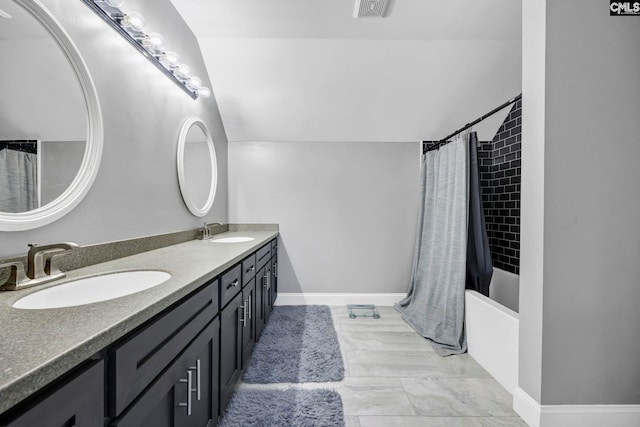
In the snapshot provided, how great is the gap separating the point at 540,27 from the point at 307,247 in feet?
8.32

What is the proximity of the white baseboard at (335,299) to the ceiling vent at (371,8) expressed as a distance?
8.51 feet

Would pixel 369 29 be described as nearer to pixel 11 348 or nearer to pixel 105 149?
pixel 105 149

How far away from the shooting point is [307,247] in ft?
10.5

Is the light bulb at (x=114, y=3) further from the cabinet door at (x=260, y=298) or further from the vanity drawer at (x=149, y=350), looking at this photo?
the cabinet door at (x=260, y=298)

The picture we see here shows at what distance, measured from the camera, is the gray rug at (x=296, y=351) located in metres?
1.81

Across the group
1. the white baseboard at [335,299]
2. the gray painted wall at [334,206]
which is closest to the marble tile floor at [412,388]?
the white baseboard at [335,299]

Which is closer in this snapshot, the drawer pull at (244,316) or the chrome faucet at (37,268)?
the chrome faucet at (37,268)

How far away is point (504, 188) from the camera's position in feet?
9.23

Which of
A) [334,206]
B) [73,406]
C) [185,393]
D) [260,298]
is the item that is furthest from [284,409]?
[334,206]

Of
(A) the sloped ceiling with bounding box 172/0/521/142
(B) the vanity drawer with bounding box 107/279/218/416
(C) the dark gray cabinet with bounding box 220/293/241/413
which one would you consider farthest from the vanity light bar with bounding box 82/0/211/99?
(C) the dark gray cabinet with bounding box 220/293/241/413

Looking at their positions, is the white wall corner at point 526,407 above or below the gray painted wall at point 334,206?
below

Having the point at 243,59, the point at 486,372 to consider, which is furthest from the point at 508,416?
the point at 243,59

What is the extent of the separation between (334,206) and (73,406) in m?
2.76

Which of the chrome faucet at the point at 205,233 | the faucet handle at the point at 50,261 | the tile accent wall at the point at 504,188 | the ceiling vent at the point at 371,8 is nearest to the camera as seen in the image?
the faucet handle at the point at 50,261
